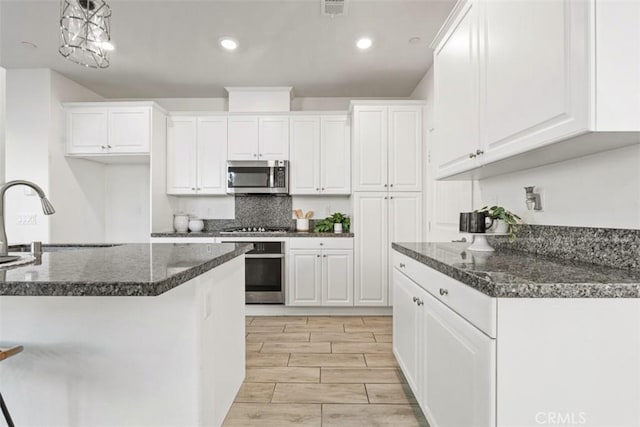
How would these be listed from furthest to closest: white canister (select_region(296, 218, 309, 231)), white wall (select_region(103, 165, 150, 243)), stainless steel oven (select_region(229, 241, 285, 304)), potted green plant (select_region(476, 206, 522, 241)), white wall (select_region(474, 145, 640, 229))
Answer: white wall (select_region(103, 165, 150, 243)) → white canister (select_region(296, 218, 309, 231)) → stainless steel oven (select_region(229, 241, 285, 304)) → potted green plant (select_region(476, 206, 522, 241)) → white wall (select_region(474, 145, 640, 229))

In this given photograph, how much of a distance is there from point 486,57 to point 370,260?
251 centimetres

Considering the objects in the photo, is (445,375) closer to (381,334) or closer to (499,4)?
(499,4)

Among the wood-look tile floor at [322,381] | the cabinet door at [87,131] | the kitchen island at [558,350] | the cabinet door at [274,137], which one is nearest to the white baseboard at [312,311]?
the wood-look tile floor at [322,381]

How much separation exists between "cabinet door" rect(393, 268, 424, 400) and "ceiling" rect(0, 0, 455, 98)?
2.07 meters

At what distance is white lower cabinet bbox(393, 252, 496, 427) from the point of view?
103 centimetres

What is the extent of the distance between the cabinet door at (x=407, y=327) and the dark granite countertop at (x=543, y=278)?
52 centimetres

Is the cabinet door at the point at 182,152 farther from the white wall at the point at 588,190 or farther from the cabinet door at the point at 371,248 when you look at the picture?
the white wall at the point at 588,190

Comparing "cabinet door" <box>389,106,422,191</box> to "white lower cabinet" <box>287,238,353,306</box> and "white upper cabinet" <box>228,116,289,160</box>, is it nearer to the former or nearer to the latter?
"white lower cabinet" <box>287,238,353,306</box>

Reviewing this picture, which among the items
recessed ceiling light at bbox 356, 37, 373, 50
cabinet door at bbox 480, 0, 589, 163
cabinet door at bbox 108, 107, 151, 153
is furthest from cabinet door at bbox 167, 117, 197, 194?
cabinet door at bbox 480, 0, 589, 163

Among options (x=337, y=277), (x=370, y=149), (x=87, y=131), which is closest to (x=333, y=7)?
(x=370, y=149)

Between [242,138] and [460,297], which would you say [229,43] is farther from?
[460,297]

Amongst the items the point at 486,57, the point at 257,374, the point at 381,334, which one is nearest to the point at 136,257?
the point at 257,374

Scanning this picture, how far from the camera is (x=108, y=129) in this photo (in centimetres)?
388

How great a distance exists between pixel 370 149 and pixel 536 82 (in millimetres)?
2551
